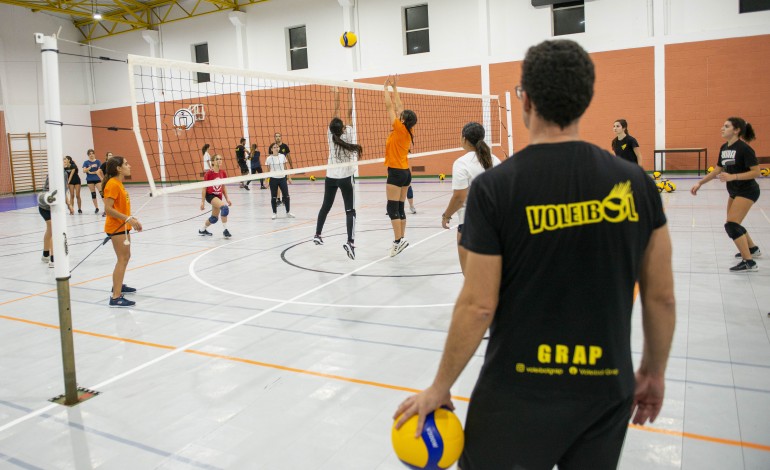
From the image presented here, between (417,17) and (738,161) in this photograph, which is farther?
(417,17)

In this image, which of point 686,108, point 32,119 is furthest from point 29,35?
point 686,108

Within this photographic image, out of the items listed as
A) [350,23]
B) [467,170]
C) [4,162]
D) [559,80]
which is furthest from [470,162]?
[4,162]

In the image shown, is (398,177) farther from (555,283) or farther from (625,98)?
(625,98)

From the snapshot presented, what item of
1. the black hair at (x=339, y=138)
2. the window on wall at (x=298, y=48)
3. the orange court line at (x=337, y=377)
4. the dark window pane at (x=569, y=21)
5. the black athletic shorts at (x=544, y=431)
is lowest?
the orange court line at (x=337, y=377)

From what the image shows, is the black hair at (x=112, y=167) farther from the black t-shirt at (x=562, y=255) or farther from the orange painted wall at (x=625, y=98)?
the orange painted wall at (x=625, y=98)

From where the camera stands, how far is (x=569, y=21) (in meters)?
17.6

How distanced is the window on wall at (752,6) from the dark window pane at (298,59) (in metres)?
14.2

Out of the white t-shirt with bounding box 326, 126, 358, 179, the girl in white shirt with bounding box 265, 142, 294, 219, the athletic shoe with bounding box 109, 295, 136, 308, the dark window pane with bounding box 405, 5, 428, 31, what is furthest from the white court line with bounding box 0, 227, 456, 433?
the dark window pane with bounding box 405, 5, 428, 31

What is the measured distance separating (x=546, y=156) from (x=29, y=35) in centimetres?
2911

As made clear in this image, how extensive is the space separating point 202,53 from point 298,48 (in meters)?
5.00

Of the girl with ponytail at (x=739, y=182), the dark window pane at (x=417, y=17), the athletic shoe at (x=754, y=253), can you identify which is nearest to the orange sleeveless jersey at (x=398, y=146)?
the girl with ponytail at (x=739, y=182)

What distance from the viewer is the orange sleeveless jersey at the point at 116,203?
247 inches

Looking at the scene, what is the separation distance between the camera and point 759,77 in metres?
15.6

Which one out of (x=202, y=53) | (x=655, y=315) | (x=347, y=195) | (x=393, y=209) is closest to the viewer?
(x=655, y=315)
